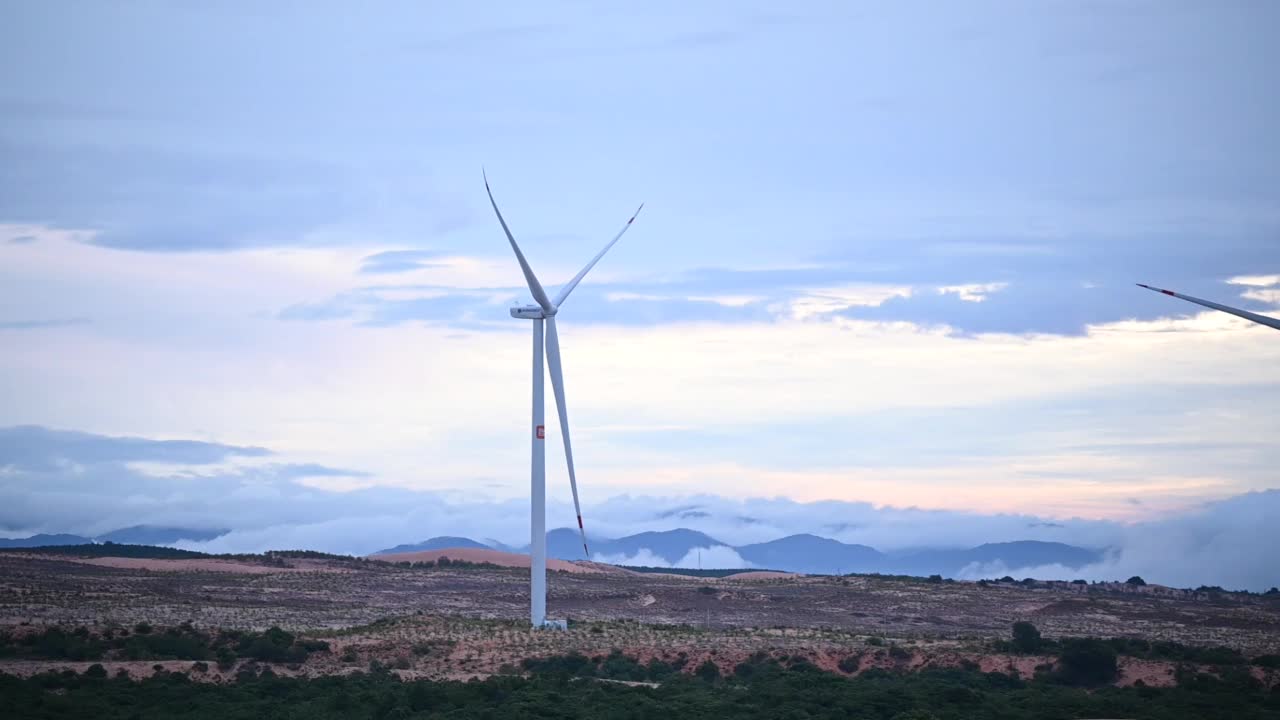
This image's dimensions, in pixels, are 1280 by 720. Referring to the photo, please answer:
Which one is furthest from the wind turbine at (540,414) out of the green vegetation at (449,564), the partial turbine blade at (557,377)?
the green vegetation at (449,564)

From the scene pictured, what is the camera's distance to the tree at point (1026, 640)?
197 ft

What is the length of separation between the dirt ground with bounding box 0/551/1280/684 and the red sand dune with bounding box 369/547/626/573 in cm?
725

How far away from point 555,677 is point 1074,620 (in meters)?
45.8

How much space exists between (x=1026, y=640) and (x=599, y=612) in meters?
Answer: 34.8

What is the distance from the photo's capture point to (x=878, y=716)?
4456 cm

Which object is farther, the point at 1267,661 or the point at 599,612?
the point at 599,612

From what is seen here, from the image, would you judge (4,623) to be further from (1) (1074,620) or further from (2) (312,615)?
(1) (1074,620)

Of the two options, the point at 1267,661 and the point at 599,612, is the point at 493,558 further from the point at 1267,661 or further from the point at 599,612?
the point at 1267,661

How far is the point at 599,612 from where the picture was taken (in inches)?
3509

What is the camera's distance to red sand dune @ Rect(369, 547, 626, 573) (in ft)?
447

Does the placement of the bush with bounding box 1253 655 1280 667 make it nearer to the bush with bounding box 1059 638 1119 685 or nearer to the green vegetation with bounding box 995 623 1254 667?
the green vegetation with bounding box 995 623 1254 667

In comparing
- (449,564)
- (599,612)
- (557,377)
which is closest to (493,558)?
(449,564)

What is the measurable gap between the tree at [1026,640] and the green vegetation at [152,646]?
3075cm

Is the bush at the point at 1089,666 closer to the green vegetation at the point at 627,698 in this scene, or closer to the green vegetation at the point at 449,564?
the green vegetation at the point at 627,698
